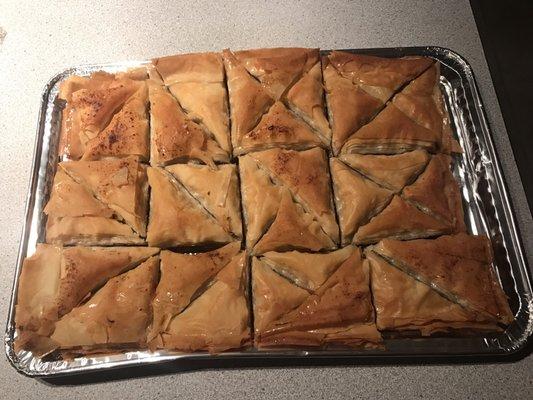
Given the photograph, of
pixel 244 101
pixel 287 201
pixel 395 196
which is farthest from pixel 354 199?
pixel 244 101

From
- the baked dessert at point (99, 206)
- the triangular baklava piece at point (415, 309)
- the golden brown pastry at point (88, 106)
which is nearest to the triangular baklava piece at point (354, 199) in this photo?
the triangular baklava piece at point (415, 309)

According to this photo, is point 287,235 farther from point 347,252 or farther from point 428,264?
point 428,264

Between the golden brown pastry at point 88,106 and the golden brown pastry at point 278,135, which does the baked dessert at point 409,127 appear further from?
the golden brown pastry at point 88,106

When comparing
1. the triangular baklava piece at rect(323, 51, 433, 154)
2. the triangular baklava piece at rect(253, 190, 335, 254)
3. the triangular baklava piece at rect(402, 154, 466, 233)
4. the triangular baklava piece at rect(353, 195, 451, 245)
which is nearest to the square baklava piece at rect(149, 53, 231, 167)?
the triangular baklava piece at rect(253, 190, 335, 254)

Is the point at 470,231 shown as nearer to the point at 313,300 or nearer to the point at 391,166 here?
the point at 391,166

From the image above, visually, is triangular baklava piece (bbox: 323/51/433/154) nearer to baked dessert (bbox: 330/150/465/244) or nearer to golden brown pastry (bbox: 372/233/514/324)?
baked dessert (bbox: 330/150/465/244)
